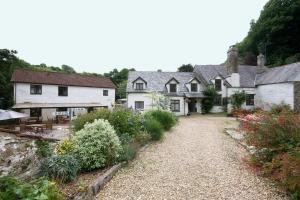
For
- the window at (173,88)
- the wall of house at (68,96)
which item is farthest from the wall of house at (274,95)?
the wall of house at (68,96)

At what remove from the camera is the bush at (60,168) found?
5590mm

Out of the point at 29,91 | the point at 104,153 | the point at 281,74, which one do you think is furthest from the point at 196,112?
the point at 104,153

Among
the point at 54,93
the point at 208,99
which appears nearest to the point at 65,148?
the point at 54,93

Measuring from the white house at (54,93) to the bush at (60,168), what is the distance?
19336mm

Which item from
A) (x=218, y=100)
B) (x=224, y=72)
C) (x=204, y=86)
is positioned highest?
(x=224, y=72)

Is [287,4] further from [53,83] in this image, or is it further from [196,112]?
[53,83]

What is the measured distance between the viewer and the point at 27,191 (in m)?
3.99

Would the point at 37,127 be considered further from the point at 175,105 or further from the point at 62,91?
the point at 175,105

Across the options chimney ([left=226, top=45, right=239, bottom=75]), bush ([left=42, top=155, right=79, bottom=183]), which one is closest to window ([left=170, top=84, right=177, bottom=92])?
chimney ([left=226, top=45, right=239, bottom=75])

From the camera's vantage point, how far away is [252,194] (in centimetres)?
521

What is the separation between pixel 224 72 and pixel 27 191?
3379 cm

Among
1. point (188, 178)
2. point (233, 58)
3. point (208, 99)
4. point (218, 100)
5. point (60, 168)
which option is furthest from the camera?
point (218, 100)

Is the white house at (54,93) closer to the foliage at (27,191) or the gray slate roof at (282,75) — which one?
the foliage at (27,191)

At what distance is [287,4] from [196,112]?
3157 cm
